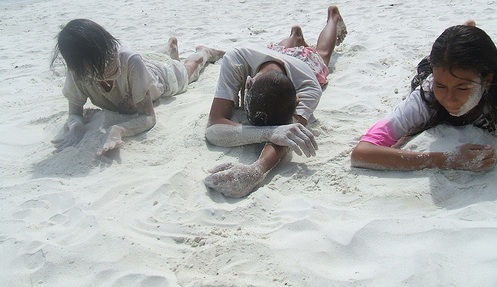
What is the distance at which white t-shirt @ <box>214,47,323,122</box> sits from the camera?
334 cm

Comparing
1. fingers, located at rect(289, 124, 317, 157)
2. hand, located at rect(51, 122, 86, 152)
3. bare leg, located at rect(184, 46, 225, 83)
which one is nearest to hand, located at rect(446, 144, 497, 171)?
fingers, located at rect(289, 124, 317, 157)

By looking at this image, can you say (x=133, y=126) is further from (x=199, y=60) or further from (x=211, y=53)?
(x=211, y=53)

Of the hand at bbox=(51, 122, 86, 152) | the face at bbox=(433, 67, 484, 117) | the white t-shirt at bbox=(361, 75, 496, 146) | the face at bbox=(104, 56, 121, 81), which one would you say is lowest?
the hand at bbox=(51, 122, 86, 152)

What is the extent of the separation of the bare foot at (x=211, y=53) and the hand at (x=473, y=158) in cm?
301

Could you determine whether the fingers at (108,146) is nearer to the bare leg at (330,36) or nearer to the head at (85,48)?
the head at (85,48)

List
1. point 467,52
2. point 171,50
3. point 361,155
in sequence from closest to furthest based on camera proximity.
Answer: point 467,52
point 361,155
point 171,50

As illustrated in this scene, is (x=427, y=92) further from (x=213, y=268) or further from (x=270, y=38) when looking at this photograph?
(x=270, y=38)

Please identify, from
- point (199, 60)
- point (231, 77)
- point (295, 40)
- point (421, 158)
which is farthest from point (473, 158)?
point (199, 60)

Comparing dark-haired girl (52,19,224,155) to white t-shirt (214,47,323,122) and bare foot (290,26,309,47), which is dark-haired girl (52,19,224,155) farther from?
bare foot (290,26,309,47)

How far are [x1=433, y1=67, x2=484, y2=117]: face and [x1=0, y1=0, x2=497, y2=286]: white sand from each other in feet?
1.02

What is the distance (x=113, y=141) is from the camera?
3195 mm

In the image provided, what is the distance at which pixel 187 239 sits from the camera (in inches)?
92.1

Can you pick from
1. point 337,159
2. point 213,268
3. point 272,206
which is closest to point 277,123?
point 337,159

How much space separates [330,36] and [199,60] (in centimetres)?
131
